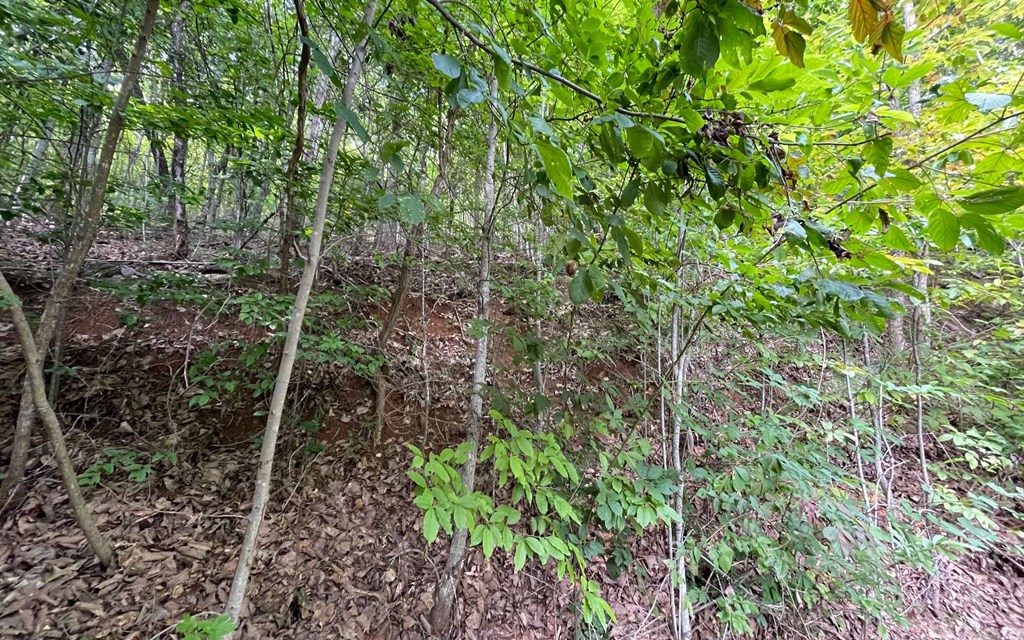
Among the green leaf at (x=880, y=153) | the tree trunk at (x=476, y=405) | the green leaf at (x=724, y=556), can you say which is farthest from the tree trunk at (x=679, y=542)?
the green leaf at (x=880, y=153)

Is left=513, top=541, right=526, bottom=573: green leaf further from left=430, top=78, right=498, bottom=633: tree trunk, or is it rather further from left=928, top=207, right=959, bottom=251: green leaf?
left=928, top=207, right=959, bottom=251: green leaf

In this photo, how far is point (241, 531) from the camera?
288 centimetres

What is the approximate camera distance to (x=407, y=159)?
10.1ft

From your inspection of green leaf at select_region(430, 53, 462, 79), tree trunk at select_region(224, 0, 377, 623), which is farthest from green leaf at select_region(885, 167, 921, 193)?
tree trunk at select_region(224, 0, 377, 623)

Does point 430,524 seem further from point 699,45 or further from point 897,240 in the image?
point 897,240

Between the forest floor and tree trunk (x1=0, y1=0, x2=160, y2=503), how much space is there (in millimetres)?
309

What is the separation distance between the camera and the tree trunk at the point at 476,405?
7.65 feet

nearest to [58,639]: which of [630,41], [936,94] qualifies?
[630,41]

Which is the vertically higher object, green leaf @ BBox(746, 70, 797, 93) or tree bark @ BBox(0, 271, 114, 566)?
green leaf @ BBox(746, 70, 797, 93)

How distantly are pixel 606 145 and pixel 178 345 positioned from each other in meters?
4.78

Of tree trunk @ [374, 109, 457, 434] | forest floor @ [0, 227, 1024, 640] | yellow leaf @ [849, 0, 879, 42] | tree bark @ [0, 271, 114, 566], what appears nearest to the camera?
yellow leaf @ [849, 0, 879, 42]

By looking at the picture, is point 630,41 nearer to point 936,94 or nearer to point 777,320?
point 936,94

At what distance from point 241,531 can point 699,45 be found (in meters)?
3.87

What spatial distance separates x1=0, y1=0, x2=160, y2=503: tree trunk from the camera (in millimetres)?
2252
